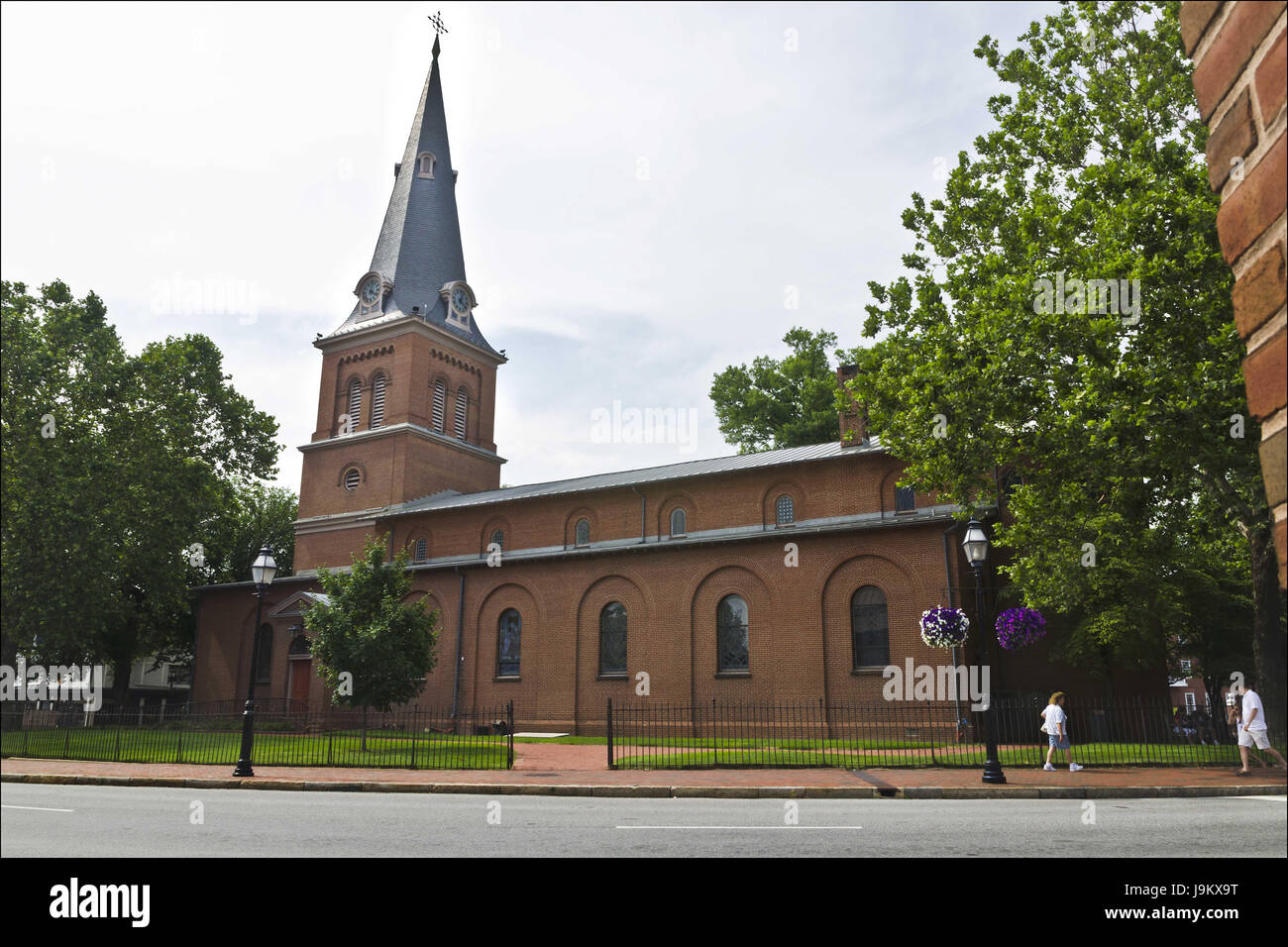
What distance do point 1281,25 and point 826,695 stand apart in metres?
30.3

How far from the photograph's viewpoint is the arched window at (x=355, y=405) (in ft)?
157

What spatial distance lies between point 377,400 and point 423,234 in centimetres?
1070

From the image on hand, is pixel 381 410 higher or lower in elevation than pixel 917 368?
higher

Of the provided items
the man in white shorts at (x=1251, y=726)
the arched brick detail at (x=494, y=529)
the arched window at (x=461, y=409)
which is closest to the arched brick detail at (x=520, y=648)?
the arched brick detail at (x=494, y=529)

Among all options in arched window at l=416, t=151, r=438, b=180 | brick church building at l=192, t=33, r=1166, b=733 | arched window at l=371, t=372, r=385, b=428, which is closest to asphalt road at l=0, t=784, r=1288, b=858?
brick church building at l=192, t=33, r=1166, b=733

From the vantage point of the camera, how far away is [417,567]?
40.4 m

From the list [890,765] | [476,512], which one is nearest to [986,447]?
[890,765]

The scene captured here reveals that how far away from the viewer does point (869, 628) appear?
3056cm

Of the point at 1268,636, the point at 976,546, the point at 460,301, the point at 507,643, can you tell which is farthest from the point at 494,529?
the point at 1268,636

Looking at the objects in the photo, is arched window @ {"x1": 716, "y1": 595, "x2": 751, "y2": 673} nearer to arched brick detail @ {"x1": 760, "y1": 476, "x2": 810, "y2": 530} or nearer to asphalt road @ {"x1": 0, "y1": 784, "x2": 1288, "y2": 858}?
arched brick detail @ {"x1": 760, "y1": 476, "x2": 810, "y2": 530}

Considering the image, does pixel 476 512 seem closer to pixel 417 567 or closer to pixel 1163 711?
pixel 417 567

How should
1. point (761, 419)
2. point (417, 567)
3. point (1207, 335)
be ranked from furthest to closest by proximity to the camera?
1. point (761, 419)
2. point (417, 567)
3. point (1207, 335)

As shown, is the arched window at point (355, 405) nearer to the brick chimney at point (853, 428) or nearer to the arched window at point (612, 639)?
the arched window at point (612, 639)

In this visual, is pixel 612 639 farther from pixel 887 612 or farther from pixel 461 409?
pixel 461 409
